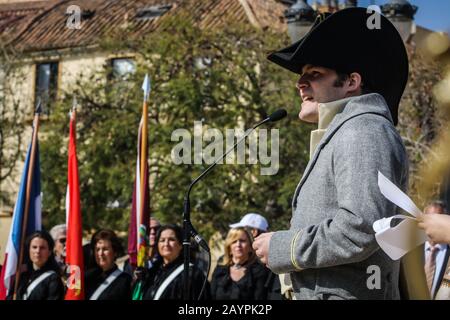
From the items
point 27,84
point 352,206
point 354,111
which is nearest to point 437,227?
point 352,206

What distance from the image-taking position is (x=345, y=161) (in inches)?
142

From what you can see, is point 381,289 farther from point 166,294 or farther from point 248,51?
point 248,51

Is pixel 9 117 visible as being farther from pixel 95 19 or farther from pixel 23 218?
pixel 23 218

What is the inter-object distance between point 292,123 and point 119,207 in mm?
4156

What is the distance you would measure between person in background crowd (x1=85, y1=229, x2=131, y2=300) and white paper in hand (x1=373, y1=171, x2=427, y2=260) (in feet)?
18.8

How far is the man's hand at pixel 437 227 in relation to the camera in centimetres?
336

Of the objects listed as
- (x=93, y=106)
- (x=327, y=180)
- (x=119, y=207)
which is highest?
(x=93, y=106)

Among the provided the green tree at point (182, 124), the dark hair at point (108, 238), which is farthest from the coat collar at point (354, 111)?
the green tree at point (182, 124)

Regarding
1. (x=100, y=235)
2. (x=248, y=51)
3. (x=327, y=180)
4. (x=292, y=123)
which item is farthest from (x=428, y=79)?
(x=327, y=180)

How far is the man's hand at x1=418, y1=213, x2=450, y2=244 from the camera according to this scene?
3.36m

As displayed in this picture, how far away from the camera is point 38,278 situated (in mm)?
9516

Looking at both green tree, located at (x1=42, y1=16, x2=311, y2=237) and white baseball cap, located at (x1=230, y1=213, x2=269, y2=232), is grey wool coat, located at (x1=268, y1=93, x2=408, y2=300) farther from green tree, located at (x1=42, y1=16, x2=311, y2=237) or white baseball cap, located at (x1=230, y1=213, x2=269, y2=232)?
green tree, located at (x1=42, y1=16, x2=311, y2=237)

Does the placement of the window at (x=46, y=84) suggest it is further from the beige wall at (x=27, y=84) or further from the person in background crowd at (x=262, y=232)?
the person in background crowd at (x=262, y=232)

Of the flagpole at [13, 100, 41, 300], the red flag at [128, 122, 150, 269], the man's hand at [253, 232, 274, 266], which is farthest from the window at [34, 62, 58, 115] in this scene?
the man's hand at [253, 232, 274, 266]
